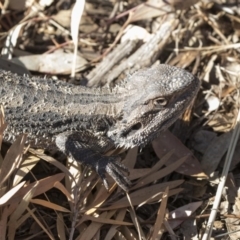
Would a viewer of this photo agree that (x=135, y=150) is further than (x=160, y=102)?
Yes

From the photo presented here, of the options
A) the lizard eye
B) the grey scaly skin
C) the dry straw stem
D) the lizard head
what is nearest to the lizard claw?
the grey scaly skin

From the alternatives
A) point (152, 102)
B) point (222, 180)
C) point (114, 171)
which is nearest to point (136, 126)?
point (152, 102)

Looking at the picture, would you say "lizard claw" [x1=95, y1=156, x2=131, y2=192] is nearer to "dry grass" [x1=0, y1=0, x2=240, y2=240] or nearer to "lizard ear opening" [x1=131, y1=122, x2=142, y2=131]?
"dry grass" [x1=0, y1=0, x2=240, y2=240]

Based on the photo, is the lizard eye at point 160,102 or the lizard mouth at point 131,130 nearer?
the lizard eye at point 160,102

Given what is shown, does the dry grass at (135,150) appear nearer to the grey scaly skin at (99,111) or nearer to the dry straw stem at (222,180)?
the dry straw stem at (222,180)

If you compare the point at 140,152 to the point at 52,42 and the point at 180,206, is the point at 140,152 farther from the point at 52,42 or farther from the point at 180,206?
the point at 52,42

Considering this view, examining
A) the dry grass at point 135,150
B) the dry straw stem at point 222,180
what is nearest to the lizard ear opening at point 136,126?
the dry grass at point 135,150

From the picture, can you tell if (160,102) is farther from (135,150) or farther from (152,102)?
(135,150)
